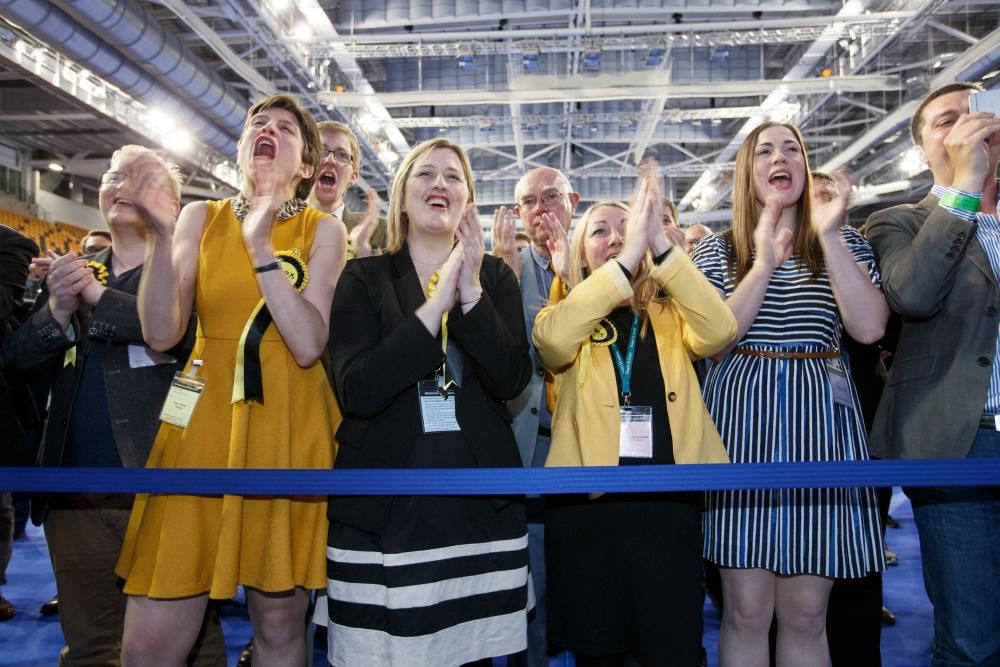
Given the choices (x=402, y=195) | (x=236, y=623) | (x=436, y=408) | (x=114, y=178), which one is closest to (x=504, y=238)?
(x=402, y=195)

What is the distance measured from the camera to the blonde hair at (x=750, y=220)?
213 centimetres

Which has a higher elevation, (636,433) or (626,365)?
(626,365)

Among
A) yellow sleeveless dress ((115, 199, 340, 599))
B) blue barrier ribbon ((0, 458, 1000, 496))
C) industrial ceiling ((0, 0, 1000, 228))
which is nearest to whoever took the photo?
blue barrier ribbon ((0, 458, 1000, 496))

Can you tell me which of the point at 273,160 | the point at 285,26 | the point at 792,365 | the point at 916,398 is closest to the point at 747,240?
the point at 792,365

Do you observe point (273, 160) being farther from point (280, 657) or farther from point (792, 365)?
point (792, 365)

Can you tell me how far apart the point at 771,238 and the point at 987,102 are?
0.64m

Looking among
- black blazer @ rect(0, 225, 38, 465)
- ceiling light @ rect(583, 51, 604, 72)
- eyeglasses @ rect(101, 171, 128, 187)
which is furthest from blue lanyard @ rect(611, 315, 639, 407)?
ceiling light @ rect(583, 51, 604, 72)

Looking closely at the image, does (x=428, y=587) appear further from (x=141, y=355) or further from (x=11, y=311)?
(x=11, y=311)

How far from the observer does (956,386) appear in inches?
75.8

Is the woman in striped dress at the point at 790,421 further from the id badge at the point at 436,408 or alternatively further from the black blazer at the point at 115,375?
A: the black blazer at the point at 115,375

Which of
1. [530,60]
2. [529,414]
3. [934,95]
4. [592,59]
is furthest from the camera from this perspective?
[592,59]

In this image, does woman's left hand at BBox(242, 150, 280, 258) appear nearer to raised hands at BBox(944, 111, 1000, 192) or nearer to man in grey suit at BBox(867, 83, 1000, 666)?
man in grey suit at BBox(867, 83, 1000, 666)

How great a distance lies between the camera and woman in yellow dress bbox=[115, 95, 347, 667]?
167 centimetres

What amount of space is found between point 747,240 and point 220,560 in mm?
1674
